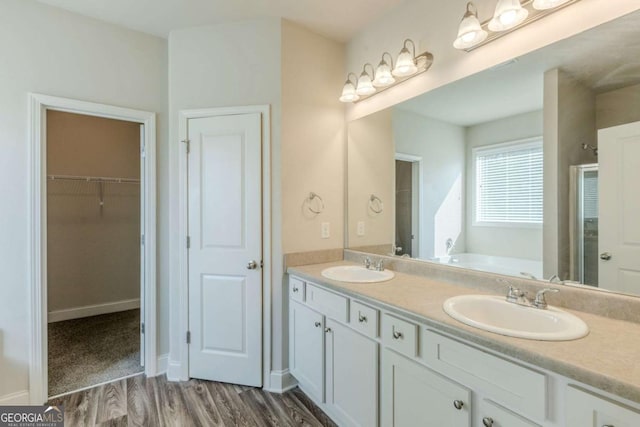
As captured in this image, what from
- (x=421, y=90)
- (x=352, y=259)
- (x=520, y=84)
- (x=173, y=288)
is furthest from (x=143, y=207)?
(x=520, y=84)

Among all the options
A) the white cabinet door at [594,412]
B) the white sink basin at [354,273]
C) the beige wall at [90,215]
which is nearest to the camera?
the white cabinet door at [594,412]

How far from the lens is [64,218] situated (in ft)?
11.7

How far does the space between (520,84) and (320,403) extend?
7.07ft

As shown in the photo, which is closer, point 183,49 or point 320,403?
point 320,403

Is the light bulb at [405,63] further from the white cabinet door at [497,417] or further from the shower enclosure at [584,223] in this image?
the white cabinet door at [497,417]

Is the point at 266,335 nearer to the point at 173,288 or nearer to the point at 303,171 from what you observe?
the point at 173,288

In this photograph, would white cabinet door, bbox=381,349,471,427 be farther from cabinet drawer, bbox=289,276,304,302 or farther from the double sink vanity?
cabinet drawer, bbox=289,276,304,302

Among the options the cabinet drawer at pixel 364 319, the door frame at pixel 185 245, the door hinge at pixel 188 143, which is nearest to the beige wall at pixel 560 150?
the cabinet drawer at pixel 364 319

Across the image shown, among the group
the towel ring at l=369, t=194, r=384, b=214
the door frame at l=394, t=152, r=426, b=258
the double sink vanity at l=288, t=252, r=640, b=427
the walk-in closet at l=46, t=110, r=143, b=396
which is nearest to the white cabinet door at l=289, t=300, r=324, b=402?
the double sink vanity at l=288, t=252, r=640, b=427

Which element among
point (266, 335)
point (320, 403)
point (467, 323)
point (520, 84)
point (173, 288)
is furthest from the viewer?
point (173, 288)

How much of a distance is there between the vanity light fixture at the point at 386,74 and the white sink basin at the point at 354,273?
4.28 feet

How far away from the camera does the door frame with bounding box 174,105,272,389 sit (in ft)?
7.47

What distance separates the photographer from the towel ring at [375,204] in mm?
2436

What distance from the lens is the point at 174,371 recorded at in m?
2.41
